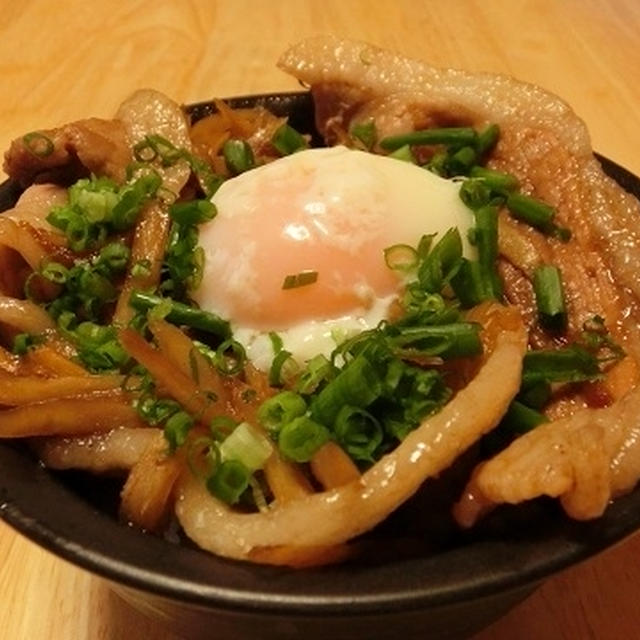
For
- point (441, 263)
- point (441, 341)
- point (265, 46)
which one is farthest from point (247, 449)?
point (265, 46)

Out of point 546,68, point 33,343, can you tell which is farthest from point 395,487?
point 546,68

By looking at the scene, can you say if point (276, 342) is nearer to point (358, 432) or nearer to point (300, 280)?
point (300, 280)

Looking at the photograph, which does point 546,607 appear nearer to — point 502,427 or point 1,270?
point 502,427

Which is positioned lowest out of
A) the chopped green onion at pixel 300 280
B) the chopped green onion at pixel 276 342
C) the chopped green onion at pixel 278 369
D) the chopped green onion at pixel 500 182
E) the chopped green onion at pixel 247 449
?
the chopped green onion at pixel 276 342

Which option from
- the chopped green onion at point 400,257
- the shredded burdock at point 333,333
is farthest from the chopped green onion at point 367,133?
the chopped green onion at point 400,257

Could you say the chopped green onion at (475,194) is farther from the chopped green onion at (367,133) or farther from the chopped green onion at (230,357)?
the chopped green onion at (230,357)

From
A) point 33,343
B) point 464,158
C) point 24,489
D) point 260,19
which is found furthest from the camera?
point 260,19
